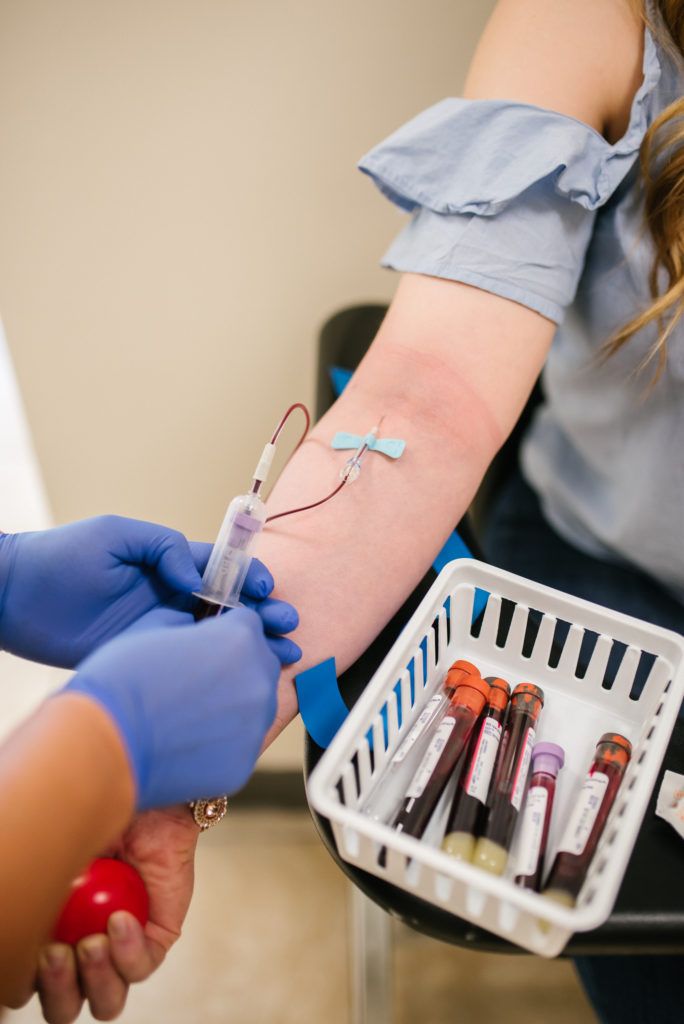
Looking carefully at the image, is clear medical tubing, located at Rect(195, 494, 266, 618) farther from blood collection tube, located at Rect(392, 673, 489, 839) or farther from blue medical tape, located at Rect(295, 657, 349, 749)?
blood collection tube, located at Rect(392, 673, 489, 839)

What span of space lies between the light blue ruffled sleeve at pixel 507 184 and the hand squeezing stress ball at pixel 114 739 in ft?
1.29

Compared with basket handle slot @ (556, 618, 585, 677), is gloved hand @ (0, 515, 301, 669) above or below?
above

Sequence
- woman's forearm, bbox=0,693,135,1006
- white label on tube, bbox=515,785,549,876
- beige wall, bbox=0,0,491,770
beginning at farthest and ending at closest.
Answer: beige wall, bbox=0,0,491,770 < white label on tube, bbox=515,785,549,876 < woman's forearm, bbox=0,693,135,1006

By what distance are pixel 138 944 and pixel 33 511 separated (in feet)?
3.02

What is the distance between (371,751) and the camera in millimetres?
594

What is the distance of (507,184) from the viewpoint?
73cm

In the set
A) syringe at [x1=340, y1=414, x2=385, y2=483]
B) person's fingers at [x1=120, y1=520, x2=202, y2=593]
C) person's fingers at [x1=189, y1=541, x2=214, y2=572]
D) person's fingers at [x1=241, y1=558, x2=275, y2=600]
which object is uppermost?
syringe at [x1=340, y1=414, x2=385, y2=483]

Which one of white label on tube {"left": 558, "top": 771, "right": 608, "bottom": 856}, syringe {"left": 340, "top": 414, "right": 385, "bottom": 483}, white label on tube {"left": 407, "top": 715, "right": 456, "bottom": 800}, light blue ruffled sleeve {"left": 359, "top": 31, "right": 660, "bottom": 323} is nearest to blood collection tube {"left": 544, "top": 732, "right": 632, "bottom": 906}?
white label on tube {"left": 558, "top": 771, "right": 608, "bottom": 856}

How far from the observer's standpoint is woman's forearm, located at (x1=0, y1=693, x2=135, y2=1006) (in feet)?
1.33

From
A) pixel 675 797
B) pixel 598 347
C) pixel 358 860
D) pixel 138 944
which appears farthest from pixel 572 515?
pixel 138 944

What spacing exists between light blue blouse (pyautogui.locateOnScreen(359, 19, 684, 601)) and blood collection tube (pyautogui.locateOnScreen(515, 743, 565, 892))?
1.22 feet

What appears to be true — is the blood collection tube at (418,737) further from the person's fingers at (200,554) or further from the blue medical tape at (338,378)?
the blue medical tape at (338,378)

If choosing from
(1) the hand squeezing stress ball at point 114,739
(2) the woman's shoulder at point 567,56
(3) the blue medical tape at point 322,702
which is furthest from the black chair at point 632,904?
(2) the woman's shoulder at point 567,56

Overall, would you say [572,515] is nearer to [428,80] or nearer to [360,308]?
[360,308]
